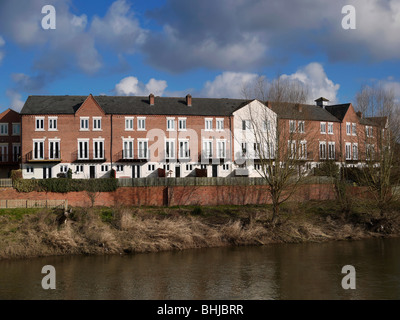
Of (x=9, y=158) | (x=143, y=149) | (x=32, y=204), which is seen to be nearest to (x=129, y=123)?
(x=143, y=149)

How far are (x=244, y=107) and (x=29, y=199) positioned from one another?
873 inches

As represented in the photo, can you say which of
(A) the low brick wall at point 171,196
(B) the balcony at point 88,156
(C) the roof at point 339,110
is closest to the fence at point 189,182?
(A) the low brick wall at point 171,196

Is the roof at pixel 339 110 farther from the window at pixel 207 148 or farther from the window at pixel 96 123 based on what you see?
the window at pixel 96 123

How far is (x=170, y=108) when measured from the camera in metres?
41.1

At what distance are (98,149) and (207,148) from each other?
10777mm

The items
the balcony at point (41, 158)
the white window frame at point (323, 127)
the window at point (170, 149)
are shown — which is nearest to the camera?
the balcony at point (41, 158)

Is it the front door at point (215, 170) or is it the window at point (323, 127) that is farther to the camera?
the window at point (323, 127)

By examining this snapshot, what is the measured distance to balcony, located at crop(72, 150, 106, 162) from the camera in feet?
126

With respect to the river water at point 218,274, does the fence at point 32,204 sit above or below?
above

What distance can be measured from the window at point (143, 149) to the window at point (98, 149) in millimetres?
3552

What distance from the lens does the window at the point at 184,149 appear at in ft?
132
